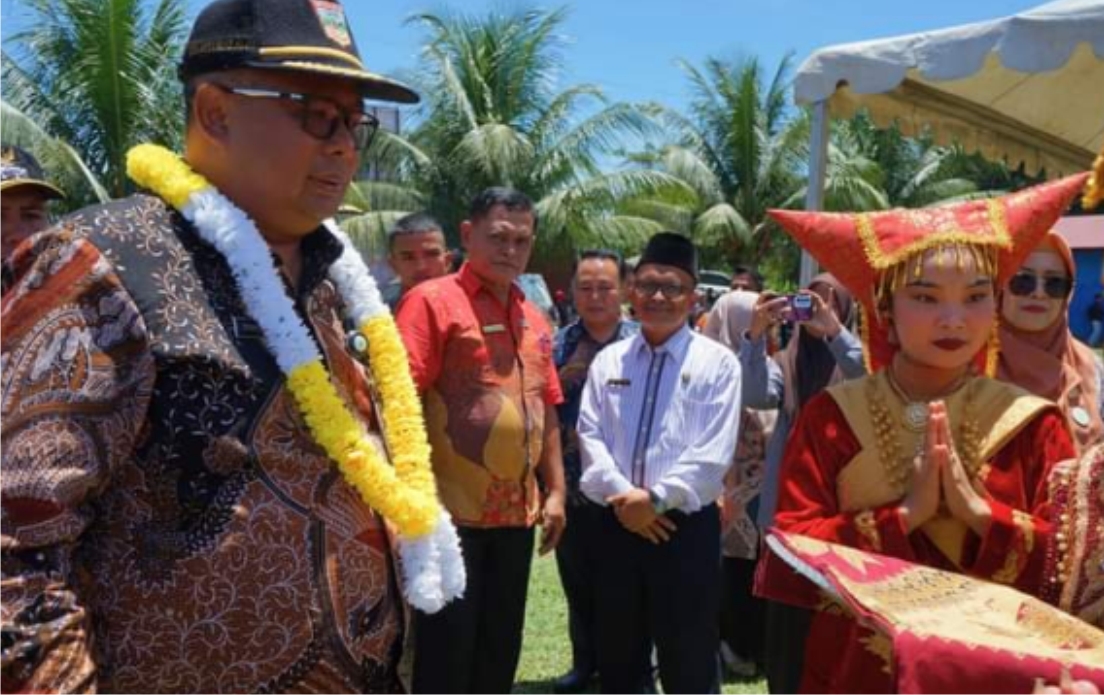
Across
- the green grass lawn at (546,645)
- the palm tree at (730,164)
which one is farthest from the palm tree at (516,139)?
the green grass lawn at (546,645)

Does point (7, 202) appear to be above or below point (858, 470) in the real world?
above

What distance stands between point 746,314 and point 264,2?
366 centimetres

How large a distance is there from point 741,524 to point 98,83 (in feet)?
46.6

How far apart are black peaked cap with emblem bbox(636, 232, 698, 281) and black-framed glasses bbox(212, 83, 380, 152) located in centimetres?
258

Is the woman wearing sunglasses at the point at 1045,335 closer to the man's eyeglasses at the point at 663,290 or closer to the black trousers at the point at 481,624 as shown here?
the man's eyeglasses at the point at 663,290

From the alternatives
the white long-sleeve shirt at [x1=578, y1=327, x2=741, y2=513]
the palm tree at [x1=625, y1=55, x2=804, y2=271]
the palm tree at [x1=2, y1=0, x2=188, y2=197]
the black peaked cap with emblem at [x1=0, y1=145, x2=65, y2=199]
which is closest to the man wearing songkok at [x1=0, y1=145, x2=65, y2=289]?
the black peaked cap with emblem at [x1=0, y1=145, x2=65, y2=199]

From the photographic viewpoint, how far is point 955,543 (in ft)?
7.11

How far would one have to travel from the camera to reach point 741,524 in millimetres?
4836

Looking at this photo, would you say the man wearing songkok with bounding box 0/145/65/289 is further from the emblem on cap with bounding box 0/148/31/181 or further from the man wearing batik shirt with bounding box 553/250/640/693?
the man wearing batik shirt with bounding box 553/250/640/693

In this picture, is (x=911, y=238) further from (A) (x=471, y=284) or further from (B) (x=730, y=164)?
(B) (x=730, y=164)

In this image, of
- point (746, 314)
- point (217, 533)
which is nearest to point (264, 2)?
point (217, 533)

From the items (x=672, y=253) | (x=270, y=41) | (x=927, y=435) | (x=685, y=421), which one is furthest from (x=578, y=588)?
(x=270, y=41)

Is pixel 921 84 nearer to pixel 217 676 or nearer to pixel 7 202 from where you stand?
pixel 7 202

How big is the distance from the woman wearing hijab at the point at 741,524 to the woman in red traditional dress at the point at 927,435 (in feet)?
7.52
